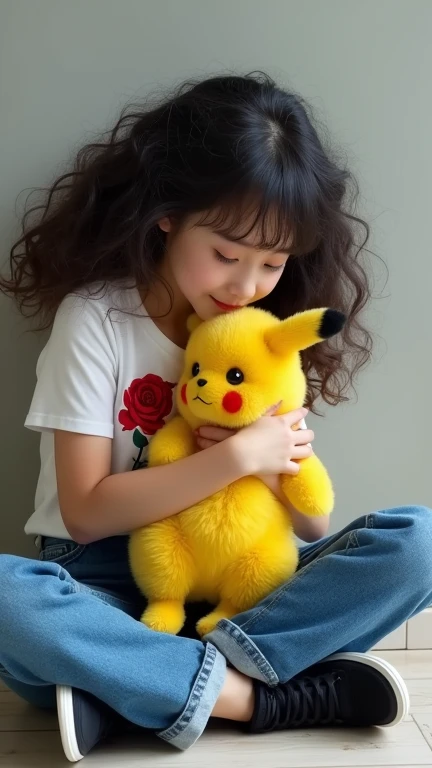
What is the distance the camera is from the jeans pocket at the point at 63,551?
107cm

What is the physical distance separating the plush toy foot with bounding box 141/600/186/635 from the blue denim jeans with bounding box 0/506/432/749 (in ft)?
0.06

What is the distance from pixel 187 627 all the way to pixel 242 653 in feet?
0.45

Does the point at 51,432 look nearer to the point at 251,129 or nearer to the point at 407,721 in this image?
the point at 251,129

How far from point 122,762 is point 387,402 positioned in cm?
64

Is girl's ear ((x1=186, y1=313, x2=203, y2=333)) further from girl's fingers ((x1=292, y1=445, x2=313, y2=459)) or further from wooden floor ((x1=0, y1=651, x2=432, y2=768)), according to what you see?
wooden floor ((x1=0, y1=651, x2=432, y2=768))

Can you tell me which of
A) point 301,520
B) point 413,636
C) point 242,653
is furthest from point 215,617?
point 413,636

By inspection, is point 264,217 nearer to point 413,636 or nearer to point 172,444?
point 172,444

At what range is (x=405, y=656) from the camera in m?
1.24

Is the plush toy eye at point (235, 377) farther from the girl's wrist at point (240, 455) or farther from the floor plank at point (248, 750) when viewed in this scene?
the floor plank at point (248, 750)

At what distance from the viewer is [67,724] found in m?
0.87

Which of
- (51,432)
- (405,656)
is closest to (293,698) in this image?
(405,656)

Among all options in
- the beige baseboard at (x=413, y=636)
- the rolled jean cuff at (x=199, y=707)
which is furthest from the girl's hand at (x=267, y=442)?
the beige baseboard at (x=413, y=636)

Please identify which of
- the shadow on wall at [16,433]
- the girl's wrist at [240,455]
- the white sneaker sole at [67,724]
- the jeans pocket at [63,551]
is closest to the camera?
the white sneaker sole at [67,724]

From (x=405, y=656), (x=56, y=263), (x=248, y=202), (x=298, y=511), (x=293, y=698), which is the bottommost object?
(x=405, y=656)
